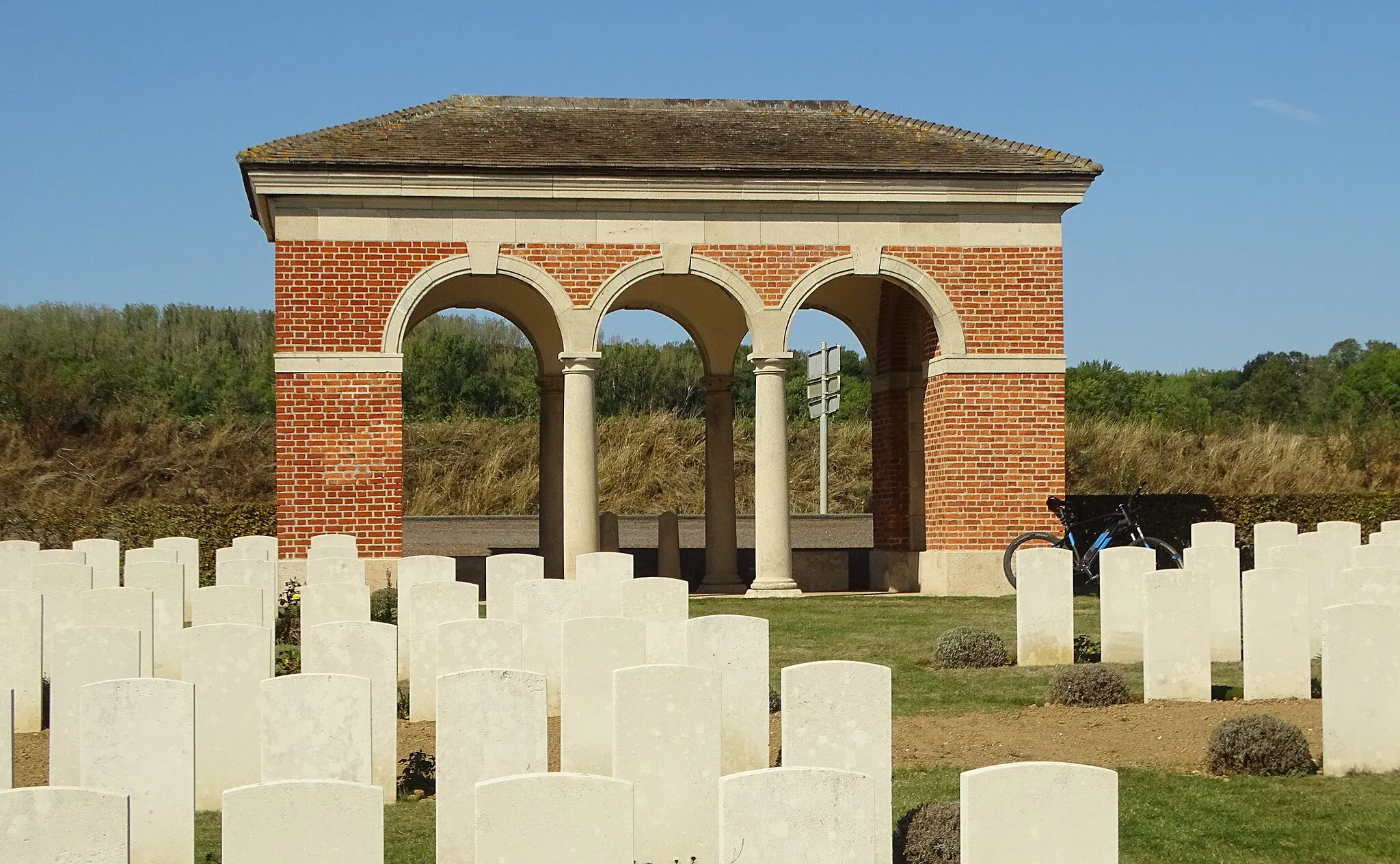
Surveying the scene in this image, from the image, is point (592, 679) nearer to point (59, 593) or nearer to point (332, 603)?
point (332, 603)

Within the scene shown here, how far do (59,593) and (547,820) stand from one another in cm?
792

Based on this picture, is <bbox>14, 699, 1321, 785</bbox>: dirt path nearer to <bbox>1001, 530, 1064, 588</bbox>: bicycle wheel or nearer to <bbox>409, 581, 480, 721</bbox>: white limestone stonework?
<bbox>409, 581, 480, 721</bbox>: white limestone stonework

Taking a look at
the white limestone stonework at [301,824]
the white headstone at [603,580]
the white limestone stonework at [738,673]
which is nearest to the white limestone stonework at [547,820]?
the white limestone stonework at [301,824]

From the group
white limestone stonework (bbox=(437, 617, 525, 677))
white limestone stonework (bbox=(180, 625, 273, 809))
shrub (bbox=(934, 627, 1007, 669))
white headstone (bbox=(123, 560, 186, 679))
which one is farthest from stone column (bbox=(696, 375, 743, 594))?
→ white limestone stonework (bbox=(180, 625, 273, 809))

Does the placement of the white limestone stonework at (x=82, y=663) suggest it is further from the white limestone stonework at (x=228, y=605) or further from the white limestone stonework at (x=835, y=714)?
the white limestone stonework at (x=835, y=714)

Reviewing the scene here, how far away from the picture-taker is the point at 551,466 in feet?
71.9

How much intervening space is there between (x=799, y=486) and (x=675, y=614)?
95.4ft

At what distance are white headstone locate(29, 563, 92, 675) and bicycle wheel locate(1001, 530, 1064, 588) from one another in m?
10.5

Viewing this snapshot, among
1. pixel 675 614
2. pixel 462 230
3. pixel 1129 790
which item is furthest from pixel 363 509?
pixel 1129 790

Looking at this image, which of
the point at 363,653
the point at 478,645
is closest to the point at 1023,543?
the point at 478,645

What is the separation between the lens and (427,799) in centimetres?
827

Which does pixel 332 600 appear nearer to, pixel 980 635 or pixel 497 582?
pixel 497 582

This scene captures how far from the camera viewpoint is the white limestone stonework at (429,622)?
10391 millimetres

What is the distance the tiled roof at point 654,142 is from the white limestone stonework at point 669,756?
42.4 ft
